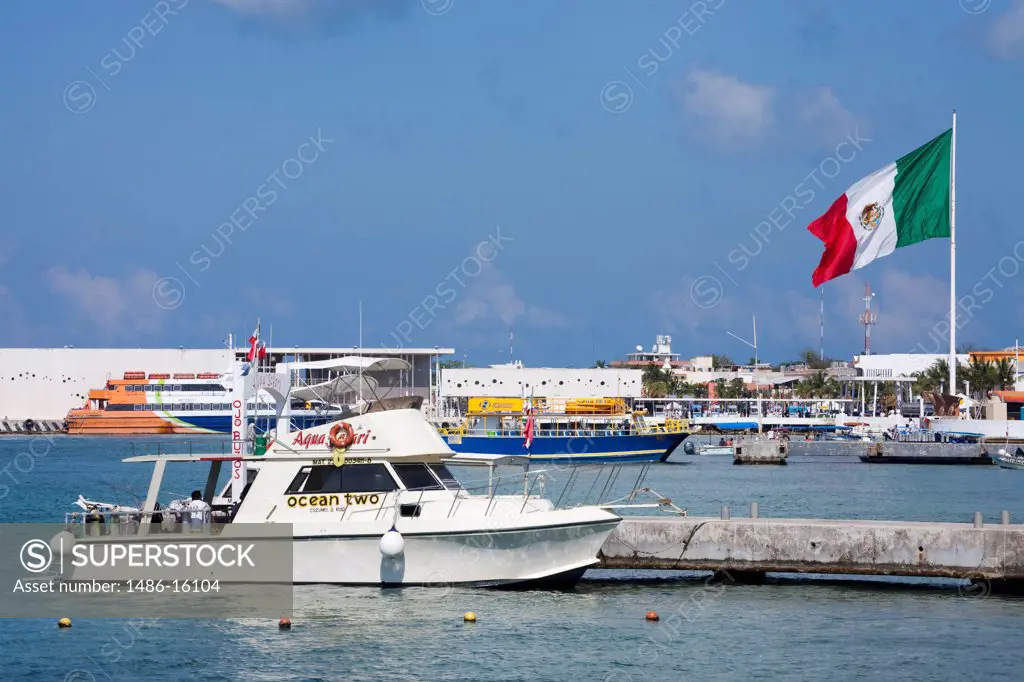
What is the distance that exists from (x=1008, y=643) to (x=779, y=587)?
6036 millimetres

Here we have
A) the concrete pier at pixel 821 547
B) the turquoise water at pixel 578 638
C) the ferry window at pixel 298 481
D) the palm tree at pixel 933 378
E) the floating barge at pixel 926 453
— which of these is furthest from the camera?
the palm tree at pixel 933 378

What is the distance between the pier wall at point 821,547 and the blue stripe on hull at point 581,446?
58627mm

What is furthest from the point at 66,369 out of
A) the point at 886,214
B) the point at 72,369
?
the point at 886,214

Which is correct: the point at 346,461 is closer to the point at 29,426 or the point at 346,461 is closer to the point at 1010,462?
the point at 1010,462

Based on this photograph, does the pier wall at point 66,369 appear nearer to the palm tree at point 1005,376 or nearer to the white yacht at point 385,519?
the palm tree at point 1005,376

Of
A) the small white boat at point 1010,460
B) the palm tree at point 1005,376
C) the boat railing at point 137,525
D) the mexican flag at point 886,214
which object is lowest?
the small white boat at point 1010,460

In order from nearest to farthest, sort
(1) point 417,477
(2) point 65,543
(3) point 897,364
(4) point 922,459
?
(2) point 65,543, (1) point 417,477, (4) point 922,459, (3) point 897,364

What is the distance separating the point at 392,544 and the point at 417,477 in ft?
5.93

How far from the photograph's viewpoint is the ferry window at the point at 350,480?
25.2 metres

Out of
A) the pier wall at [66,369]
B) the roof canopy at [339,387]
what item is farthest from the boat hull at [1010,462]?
the pier wall at [66,369]

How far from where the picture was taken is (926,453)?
90875 millimetres

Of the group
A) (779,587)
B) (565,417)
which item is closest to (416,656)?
(779,587)

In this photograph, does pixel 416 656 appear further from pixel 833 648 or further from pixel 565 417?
pixel 565 417

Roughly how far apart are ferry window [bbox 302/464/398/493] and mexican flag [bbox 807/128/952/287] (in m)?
17.4
